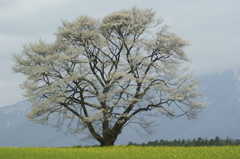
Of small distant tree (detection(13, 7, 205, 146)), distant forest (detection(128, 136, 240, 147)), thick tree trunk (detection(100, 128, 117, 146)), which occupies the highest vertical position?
small distant tree (detection(13, 7, 205, 146))

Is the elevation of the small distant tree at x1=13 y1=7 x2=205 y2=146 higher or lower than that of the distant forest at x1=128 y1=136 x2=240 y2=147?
higher

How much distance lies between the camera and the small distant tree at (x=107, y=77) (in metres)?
34.3

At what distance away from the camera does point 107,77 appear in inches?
1407

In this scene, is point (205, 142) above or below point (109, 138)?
below

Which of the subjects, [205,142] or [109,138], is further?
[205,142]

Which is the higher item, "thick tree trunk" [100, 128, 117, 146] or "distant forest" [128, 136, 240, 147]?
"thick tree trunk" [100, 128, 117, 146]

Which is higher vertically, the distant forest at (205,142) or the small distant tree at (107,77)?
the small distant tree at (107,77)

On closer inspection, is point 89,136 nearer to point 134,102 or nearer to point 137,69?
point 134,102

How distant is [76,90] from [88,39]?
5560 mm

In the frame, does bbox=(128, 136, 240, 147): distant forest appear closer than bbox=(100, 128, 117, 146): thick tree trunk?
Yes

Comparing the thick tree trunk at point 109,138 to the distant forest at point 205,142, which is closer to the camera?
the distant forest at point 205,142

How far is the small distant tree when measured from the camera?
3431 cm

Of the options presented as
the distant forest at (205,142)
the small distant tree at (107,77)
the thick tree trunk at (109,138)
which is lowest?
the distant forest at (205,142)

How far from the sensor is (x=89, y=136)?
36656mm
